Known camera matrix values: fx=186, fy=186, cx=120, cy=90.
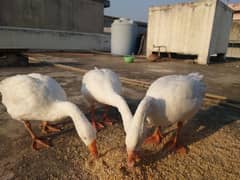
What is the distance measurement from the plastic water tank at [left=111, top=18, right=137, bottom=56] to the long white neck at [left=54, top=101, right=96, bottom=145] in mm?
13332

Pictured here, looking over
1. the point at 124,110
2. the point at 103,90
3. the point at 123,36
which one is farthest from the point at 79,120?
the point at 123,36

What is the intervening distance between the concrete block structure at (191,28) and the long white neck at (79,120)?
9.89m

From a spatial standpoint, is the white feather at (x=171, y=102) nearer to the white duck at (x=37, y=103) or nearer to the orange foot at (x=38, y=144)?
the white duck at (x=37, y=103)

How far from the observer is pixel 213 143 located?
247cm

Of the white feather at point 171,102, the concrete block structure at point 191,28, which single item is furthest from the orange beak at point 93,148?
the concrete block structure at point 191,28

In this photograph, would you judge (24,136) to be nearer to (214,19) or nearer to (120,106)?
(120,106)

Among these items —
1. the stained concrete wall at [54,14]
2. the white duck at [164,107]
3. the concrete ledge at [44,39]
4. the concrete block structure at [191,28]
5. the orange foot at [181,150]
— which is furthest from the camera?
the concrete block structure at [191,28]

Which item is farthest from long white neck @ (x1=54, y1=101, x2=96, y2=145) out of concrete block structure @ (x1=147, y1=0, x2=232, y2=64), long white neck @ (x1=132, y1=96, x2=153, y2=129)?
concrete block structure @ (x1=147, y1=0, x2=232, y2=64)

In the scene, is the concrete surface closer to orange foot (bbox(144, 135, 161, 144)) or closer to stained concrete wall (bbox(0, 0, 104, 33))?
orange foot (bbox(144, 135, 161, 144))

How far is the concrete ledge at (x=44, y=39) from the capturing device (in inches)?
324

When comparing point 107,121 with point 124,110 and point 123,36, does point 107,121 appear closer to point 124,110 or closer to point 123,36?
point 124,110

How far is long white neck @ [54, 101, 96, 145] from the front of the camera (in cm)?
191

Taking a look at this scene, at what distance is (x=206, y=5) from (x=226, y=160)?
395 inches

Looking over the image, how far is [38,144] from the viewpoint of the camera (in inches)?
94.7
